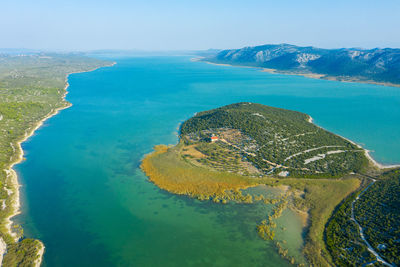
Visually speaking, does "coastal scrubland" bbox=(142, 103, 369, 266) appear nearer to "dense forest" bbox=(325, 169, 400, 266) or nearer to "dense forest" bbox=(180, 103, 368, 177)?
"dense forest" bbox=(180, 103, 368, 177)

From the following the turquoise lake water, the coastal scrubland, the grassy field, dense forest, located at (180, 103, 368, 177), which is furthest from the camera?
dense forest, located at (180, 103, 368, 177)

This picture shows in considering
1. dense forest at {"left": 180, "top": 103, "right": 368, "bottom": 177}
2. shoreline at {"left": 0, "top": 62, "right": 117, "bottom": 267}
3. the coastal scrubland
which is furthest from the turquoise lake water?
dense forest at {"left": 180, "top": 103, "right": 368, "bottom": 177}

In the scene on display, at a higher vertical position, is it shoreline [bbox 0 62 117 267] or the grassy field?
the grassy field

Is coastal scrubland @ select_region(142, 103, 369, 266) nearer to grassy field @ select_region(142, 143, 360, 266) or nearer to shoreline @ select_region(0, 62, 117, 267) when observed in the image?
grassy field @ select_region(142, 143, 360, 266)

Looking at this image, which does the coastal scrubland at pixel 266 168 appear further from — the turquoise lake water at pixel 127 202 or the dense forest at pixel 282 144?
the turquoise lake water at pixel 127 202

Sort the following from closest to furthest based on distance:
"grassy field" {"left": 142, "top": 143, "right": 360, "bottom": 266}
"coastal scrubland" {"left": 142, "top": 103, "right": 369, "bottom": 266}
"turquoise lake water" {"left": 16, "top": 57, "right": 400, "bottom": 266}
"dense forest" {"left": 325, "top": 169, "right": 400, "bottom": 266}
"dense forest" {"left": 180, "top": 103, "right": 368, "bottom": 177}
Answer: "dense forest" {"left": 325, "top": 169, "right": 400, "bottom": 266} → "turquoise lake water" {"left": 16, "top": 57, "right": 400, "bottom": 266} → "grassy field" {"left": 142, "top": 143, "right": 360, "bottom": 266} → "coastal scrubland" {"left": 142, "top": 103, "right": 369, "bottom": 266} → "dense forest" {"left": 180, "top": 103, "right": 368, "bottom": 177}

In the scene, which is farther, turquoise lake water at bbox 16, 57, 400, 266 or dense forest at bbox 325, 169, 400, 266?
turquoise lake water at bbox 16, 57, 400, 266

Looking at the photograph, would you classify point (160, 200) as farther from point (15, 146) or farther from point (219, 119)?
point (15, 146)

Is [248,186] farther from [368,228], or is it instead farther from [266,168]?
[368,228]
